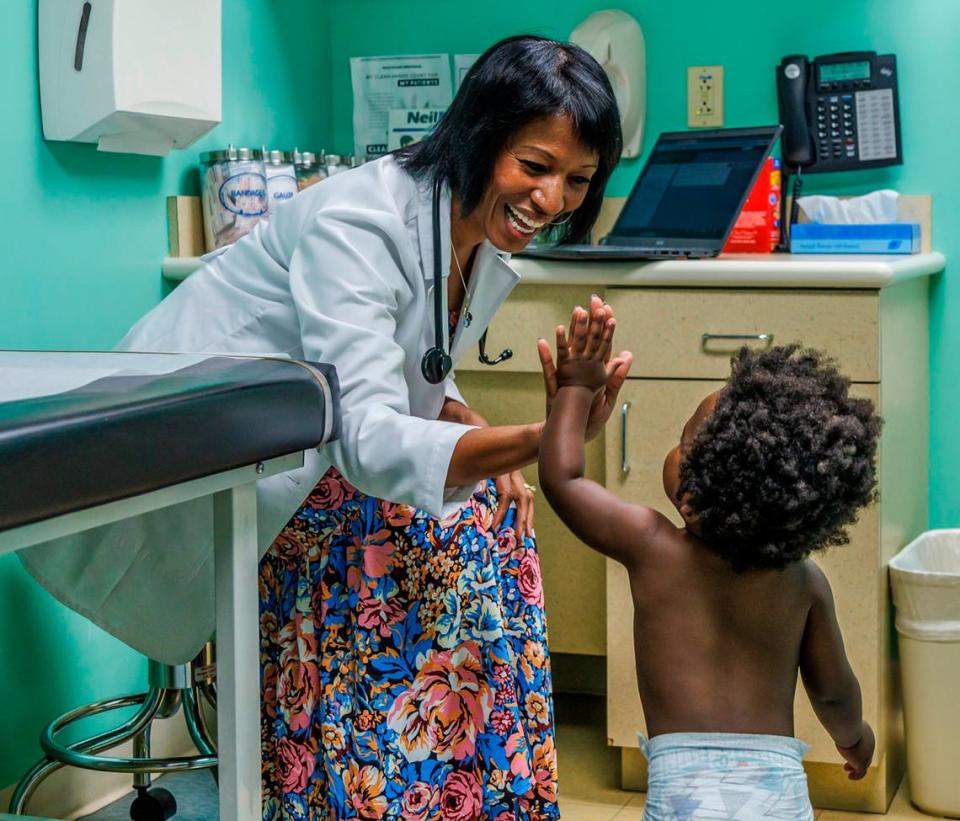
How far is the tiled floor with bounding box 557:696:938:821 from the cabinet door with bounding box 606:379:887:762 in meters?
0.10

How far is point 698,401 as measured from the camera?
219 centimetres

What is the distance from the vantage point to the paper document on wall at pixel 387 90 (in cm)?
286

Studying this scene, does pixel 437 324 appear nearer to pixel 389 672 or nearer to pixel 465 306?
pixel 465 306

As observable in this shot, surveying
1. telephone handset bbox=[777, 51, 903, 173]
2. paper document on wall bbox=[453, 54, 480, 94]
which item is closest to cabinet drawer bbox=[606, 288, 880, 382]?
telephone handset bbox=[777, 51, 903, 173]

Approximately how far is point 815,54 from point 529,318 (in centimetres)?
86

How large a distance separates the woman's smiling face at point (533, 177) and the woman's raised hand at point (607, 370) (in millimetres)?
220

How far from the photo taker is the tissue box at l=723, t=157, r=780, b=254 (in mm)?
2576

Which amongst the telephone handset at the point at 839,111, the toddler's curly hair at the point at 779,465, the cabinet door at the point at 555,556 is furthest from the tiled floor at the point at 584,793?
the telephone handset at the point at 839,111

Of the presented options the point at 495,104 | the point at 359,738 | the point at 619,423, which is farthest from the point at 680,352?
the point at 359,738

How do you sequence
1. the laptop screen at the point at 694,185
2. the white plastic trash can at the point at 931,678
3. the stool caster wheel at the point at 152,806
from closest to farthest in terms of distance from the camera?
the stool caster wheel at the point at 152,806
the white plastic trash can at the point at 931,678
the laptop screen at the point at 694,185

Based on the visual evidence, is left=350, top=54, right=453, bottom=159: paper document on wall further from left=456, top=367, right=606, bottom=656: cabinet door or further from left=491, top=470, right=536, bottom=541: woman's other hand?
left=491, top=470, right=536, bottom=541: woman's other hand

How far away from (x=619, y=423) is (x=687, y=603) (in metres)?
0.91

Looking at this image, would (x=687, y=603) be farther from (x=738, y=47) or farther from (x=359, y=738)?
(x=738, y=47)

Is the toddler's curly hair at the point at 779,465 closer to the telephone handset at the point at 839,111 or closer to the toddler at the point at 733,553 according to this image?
the toddler at the point at 733,553
